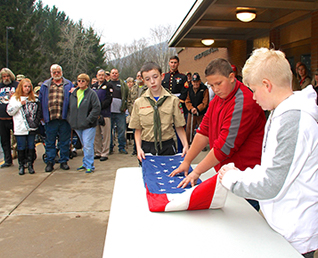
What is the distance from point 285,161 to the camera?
1.38 metres

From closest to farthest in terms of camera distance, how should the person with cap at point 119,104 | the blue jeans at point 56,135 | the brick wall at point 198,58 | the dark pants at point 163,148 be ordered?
the dark pants at point 163,148, the blue jeans at point 56,135, the person with cap at point 119,104, the brick wall at point 198,58

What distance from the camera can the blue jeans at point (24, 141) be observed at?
6300 mm

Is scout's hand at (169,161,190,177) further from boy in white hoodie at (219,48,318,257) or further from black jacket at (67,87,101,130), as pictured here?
black jacket at (67,87,101,130)

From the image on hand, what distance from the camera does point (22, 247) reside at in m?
3.36

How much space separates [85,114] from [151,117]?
323 cm

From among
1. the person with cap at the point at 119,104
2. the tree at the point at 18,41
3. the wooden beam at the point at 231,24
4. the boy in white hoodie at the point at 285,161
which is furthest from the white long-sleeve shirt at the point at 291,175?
the tree at the point at 18,41

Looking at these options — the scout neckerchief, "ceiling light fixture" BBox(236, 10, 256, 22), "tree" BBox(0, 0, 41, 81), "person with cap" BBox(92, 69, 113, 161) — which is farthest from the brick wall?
"tree" BBox(0, 0, 41, 81)

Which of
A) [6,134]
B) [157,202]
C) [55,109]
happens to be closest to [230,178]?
[157,202]

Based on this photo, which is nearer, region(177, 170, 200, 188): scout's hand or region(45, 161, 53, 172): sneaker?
region(177, 170, 200, 188): scout's hand

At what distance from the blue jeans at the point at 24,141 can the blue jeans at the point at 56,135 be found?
0.30 m

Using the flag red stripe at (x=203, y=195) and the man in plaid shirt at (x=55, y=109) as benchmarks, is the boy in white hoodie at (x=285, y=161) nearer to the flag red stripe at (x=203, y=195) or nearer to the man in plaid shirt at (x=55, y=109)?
the flag red stripe at (x=203, y=195)

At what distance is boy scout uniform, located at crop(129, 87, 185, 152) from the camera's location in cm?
342

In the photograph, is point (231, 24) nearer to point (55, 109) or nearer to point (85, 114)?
point (85, 114)

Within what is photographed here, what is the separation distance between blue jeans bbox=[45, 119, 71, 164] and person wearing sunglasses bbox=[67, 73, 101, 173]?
32 centimetres
